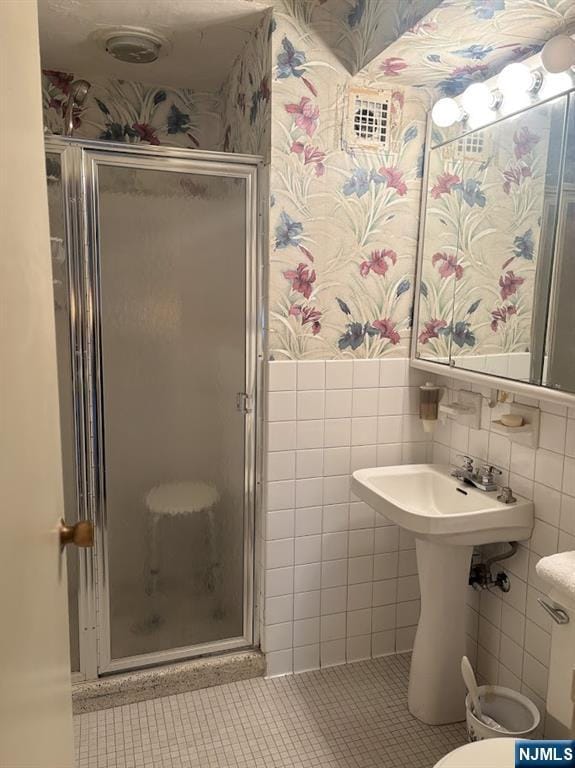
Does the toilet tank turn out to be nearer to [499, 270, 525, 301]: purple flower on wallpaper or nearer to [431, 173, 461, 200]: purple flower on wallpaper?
[499, 270, 525, 301]: purple flower on wallpaper

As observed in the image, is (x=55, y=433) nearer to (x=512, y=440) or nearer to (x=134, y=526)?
(x=134, y=526)

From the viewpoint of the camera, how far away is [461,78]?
213 cm

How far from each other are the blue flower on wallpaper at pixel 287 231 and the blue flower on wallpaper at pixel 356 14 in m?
0.65

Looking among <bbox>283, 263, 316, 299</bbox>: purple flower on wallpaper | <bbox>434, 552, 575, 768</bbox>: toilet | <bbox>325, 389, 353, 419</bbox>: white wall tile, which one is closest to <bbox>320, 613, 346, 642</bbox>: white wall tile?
<bbox>325, 389, 353, 419</bbox>: white wall tile

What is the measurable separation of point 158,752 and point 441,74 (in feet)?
8.09

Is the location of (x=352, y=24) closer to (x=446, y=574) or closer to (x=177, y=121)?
(x=177, y=121)

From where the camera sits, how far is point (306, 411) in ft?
7.39

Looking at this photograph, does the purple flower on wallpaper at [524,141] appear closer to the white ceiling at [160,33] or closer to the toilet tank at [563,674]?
the white ceiling at [160,33]

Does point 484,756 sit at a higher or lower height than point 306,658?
higher

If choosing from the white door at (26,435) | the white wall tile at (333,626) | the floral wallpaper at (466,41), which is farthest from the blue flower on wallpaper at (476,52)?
the white wall tile at (333,626)

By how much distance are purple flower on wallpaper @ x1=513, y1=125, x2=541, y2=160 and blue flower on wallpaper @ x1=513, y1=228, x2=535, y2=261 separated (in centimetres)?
24

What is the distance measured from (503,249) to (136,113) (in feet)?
5.93

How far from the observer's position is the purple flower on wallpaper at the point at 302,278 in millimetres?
Result: 2158

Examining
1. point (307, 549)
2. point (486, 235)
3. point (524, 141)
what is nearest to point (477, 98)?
point (524, 141)
